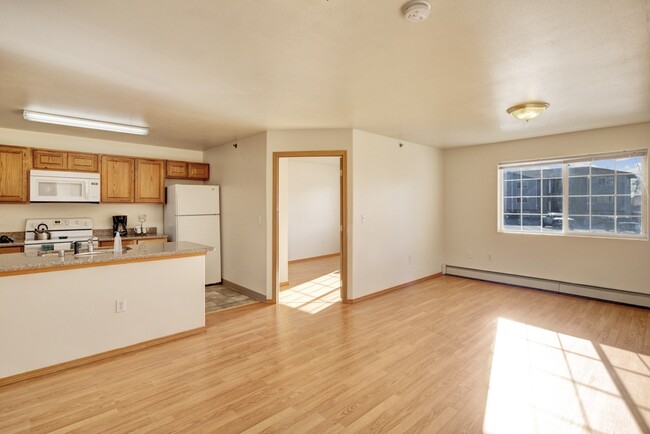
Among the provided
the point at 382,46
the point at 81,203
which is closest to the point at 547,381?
the point at 382,46

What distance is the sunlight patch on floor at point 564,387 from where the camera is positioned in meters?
2.04

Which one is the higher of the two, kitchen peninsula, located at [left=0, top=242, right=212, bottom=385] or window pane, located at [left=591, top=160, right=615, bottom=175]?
window pane, located at [left=591, top=160, right=615, bottom=175]

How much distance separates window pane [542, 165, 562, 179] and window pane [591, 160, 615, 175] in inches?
16.1

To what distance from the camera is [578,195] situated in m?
4.83

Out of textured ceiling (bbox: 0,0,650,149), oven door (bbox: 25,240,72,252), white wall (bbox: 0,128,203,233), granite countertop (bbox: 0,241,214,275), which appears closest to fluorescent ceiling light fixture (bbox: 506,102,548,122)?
textured ceiling (bbox: 0,0,650,149)

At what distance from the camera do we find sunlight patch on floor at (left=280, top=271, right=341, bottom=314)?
14.6 ft

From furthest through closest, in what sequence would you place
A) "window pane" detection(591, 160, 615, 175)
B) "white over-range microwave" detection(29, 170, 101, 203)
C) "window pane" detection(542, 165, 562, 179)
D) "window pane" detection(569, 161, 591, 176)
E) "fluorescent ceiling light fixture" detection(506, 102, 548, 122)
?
"window pane" detection(542, 165, 562, 179) < "window pane" detection(569, 161, 591, 176) < "window pane" detection(591, 160, 615, 175) < "white over-range microwave" detection(29, 170, 101, 203) < "fluorescent ceiling light fixture" detection(506, 102, 548, 122)

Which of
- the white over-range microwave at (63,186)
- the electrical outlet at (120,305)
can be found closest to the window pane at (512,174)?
the electrical outlet at (120,305)

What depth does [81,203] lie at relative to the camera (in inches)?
192

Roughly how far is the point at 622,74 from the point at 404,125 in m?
2.22

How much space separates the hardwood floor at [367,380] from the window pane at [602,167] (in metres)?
2.00

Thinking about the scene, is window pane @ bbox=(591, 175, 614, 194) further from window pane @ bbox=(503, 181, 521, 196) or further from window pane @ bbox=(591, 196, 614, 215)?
window pane @ bbox=(503, 181, 521, 196)

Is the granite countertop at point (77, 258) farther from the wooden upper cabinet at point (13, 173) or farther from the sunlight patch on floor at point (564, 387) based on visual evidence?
the sunlight patch on floor at point (564, 387)

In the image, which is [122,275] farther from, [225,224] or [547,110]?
[547,110]
